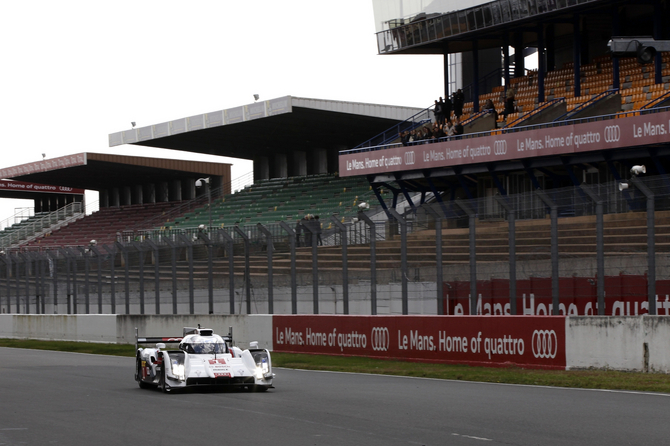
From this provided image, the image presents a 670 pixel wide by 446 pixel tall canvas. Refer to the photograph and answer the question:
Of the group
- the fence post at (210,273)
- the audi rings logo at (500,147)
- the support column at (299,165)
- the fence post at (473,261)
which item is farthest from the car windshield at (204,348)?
the support column at (299,165)

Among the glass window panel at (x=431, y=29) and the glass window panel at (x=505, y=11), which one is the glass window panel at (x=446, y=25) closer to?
the glass window panel at (x=431, y=29)

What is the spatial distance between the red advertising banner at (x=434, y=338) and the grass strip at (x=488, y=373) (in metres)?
0.26

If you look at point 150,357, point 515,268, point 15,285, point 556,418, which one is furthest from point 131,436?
point 15,285

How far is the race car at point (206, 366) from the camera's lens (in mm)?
13422

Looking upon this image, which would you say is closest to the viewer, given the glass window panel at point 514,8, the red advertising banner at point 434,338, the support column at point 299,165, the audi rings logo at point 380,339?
the red advertising banner at point 434,338

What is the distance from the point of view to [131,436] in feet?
29.6

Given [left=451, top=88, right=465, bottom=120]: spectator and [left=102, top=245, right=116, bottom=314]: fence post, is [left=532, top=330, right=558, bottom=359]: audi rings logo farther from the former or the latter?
[left=451, top=88, right=465, bottom=120]: spectator

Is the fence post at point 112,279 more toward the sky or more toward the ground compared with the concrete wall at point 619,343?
more toward the sky

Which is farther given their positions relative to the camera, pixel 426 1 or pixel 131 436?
pixel 426 1

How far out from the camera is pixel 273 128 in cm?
5009

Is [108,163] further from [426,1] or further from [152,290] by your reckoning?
[152,290]

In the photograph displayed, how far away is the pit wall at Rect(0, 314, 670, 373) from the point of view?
15.2m

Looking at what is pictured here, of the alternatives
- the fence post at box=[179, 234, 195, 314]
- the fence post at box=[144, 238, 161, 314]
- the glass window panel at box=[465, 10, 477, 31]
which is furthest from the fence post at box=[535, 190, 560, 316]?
the glass window panel at box=[465, 10, 477, 31]

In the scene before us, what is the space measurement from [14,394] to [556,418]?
7412 mm
